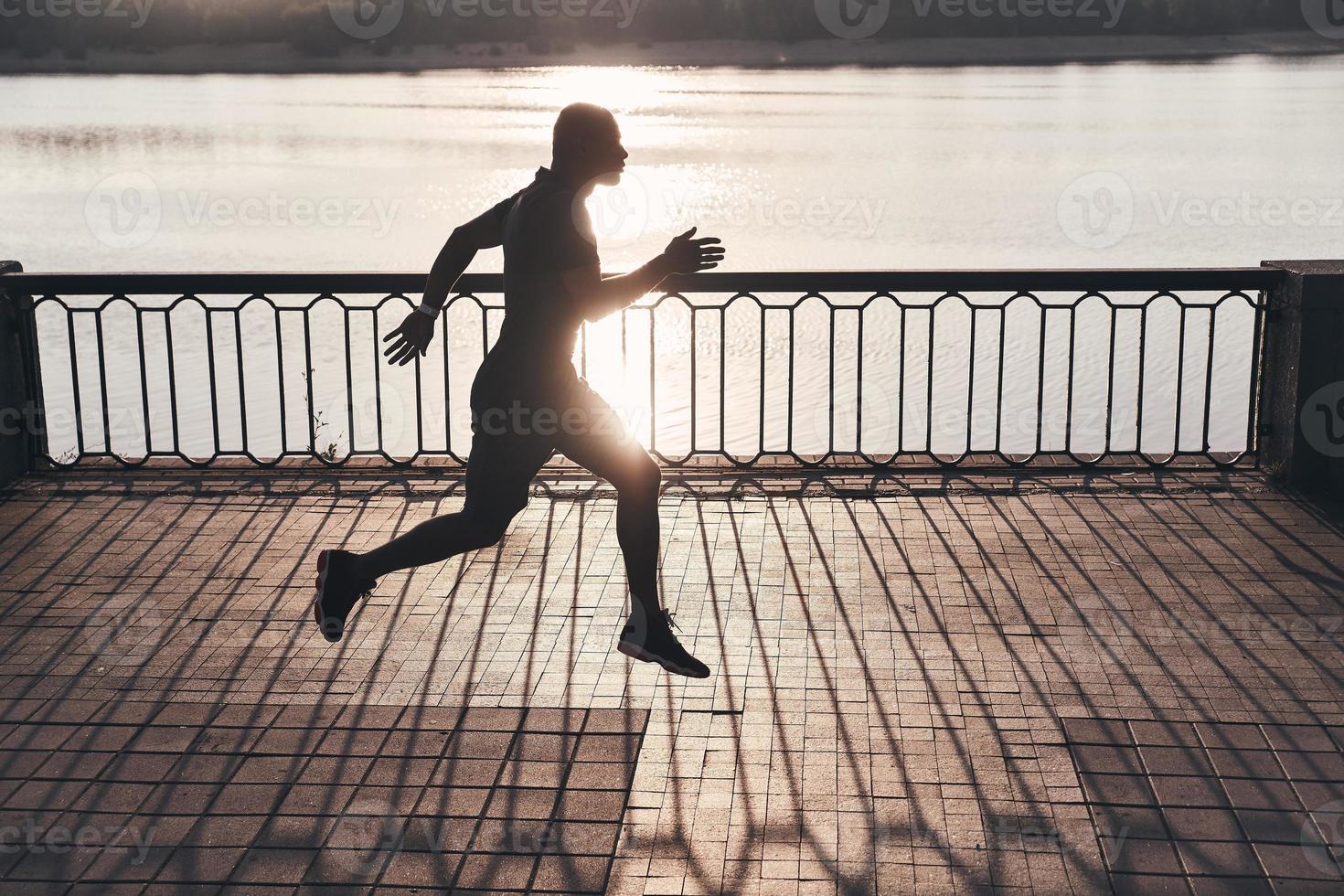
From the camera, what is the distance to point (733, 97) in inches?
3078

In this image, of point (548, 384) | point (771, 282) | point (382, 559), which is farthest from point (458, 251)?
point (771, 282)

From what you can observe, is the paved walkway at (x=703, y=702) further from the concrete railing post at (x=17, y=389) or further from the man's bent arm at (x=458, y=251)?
the man's bent arm at (x=458, y=251)

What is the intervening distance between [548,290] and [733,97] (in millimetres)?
74966

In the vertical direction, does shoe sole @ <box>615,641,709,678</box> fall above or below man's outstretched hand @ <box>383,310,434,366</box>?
below

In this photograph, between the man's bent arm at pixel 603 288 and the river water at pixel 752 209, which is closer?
the man's bent arm at pixel 603 288

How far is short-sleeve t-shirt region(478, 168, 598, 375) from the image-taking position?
16.8 ft

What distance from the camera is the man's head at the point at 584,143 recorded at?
16.8ft

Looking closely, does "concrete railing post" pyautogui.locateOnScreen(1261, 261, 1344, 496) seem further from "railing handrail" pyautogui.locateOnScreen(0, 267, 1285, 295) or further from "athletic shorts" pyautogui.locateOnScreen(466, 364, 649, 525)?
"athletic shorts" pyautogui.locateOnScreen(466, 364, 649, 525)

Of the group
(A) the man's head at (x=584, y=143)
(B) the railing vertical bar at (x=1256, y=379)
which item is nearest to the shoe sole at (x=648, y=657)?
(A) the man's head at (x=584, y=143)

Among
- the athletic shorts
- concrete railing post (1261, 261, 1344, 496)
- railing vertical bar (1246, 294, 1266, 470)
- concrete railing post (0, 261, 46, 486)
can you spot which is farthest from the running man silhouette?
railing vertical bar (1246, 294, 1266, 470)

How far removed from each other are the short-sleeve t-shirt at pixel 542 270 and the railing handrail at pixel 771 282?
2778 mm

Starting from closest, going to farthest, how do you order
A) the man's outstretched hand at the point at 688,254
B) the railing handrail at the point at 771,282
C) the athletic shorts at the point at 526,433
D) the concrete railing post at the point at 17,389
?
1. the man's outstretched hand at the point at 688,254
2. the athletic shorts at the point at 526,433
3. the railing handrail at the point at 771,282
4. the concrete railing post at the point at 17,389

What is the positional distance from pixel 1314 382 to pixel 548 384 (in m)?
4.56

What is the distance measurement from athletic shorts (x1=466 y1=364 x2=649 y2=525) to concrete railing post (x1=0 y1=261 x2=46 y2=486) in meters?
4.08
